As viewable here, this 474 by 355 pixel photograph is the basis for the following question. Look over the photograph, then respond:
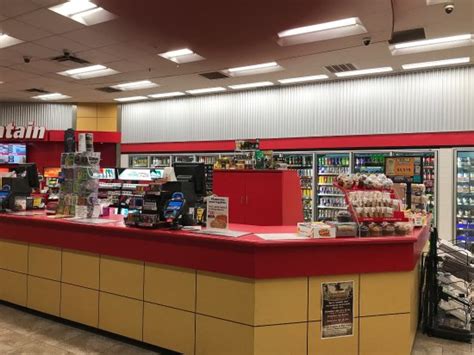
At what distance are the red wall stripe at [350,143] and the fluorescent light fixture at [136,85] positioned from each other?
6.41 ft

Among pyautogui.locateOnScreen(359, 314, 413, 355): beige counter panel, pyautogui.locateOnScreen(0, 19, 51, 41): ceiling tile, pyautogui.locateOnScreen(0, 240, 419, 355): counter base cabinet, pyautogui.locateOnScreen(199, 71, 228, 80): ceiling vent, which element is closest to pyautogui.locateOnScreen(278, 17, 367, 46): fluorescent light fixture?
pyautogui.locateOnScreen(199, 71, 228, 80): ceiling vent

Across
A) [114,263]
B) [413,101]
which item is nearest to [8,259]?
[114,263]

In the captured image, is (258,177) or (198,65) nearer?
(258,177)

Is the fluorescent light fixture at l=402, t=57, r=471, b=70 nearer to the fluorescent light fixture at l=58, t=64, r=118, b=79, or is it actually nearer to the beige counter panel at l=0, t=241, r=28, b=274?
the fluorescent light fixture at l=58, t=64, r=118, b=79

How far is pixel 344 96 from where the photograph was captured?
9.35m

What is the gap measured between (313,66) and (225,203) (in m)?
5.56

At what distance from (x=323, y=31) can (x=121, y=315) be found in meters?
4.93

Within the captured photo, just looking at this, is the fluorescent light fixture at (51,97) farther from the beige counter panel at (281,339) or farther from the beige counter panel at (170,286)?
the beige counter panel at (281,339)

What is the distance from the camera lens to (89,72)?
29.3ft

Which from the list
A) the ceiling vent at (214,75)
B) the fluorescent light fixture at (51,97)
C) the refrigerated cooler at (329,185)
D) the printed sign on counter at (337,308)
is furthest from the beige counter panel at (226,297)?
the fluorescent light fixture at (51,97)

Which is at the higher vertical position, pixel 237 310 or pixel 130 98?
pixel 130 98

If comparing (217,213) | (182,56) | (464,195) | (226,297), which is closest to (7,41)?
(182,56)

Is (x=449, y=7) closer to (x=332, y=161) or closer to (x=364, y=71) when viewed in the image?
(x=364, y=71)

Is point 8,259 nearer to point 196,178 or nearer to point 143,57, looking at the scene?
point 196,178
